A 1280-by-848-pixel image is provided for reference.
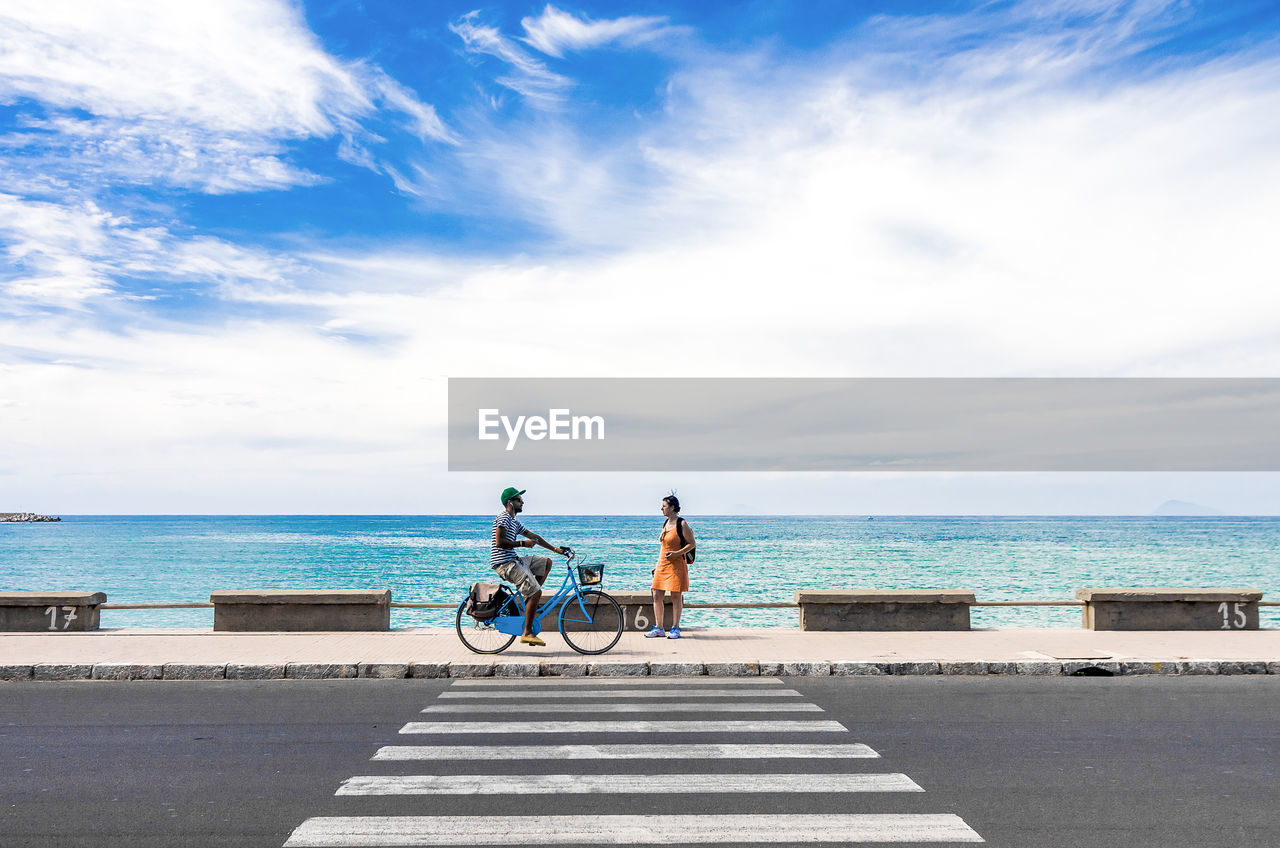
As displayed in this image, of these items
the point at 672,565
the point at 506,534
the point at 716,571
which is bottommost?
the point at 716,571

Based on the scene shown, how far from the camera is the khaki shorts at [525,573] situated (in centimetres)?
1160

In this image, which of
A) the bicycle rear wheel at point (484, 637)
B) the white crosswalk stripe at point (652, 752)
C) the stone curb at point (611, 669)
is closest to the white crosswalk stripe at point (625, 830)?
→ the white crosswalk stripe at point (652, 752)

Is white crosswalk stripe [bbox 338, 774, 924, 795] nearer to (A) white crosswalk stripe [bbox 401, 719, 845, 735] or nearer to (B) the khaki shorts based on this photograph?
(A) white crosswalk stripe [bbox 401, 719, 845, 735]

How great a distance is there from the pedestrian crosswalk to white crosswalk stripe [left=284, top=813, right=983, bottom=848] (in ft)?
0.04

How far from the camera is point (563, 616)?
12109 mm

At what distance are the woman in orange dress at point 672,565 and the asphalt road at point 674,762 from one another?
293 centimetres

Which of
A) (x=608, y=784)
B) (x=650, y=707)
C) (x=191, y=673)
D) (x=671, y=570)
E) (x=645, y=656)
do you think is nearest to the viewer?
(x=608, y=784)

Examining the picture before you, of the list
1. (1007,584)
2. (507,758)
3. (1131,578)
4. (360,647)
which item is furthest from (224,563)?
(507,758)

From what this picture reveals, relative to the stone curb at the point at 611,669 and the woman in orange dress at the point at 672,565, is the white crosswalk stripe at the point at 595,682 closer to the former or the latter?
the stone curb at the point at 611,669

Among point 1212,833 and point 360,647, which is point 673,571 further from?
point 1212,833

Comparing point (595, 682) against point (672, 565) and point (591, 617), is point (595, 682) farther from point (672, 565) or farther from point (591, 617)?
point (672, 565)

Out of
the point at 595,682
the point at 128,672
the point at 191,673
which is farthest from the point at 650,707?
the point at 128,672

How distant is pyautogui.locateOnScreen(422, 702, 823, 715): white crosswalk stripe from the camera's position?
877 centimetres

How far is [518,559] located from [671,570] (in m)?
2.09
